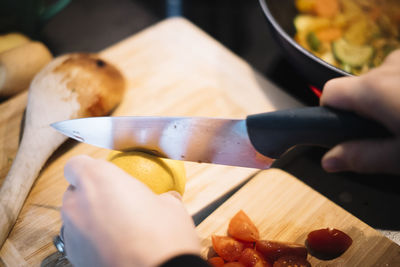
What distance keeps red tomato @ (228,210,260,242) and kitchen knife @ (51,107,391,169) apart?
0.17m

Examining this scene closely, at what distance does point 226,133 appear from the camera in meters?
0.79

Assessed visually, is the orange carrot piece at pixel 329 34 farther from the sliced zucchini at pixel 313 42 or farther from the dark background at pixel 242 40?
the dark background at pixel 242 40

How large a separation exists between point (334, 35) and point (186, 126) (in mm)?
848

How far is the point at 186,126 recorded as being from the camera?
0.81 meters

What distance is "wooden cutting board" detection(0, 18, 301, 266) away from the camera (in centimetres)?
94

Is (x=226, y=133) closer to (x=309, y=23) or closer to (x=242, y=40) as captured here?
(x=309, y=23)

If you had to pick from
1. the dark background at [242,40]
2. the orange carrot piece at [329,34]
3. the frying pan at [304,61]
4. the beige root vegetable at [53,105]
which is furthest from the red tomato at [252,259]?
the orange carrot piece at [329,34]

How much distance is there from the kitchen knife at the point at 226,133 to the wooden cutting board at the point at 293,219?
0.59 ft

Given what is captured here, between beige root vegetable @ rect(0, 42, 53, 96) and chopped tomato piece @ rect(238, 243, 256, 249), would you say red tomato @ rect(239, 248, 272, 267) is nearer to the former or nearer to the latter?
chopped tomato piece @ rect(238, 243, 256, 249)

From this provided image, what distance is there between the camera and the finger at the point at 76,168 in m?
0.71

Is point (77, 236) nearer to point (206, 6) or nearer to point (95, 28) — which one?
point (95, 28)

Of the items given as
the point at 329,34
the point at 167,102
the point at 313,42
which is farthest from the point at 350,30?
the point at 167,102

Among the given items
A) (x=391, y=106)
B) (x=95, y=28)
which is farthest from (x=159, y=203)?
(x=95, y=28)

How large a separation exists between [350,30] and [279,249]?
3.08ft
